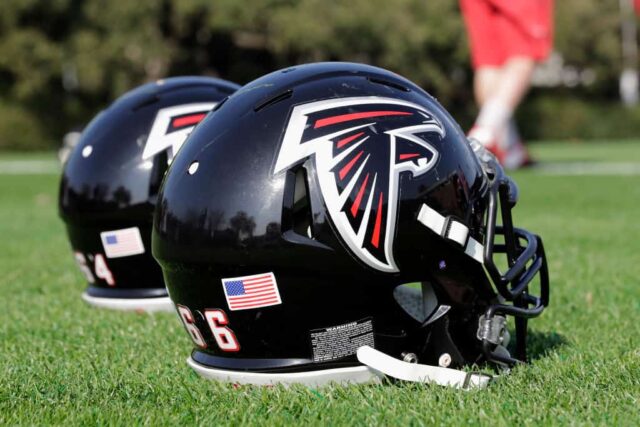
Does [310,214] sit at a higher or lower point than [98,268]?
higher

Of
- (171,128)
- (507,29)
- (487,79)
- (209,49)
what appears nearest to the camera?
(171,128)

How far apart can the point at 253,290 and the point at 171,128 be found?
1.20 metres

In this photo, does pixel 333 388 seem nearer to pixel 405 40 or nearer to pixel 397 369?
pixel 397 369

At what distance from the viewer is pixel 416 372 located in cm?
215

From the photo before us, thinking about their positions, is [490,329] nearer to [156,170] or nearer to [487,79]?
[156,170]

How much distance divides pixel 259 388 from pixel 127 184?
4.09 feet

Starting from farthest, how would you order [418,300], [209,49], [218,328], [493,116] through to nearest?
1. [209,49]
2. [493,116]
3. [418,300]
4. [218,328]

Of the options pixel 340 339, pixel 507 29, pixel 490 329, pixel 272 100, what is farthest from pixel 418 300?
pixel 507 29

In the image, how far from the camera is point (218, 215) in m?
2.11

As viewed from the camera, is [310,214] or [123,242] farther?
[123,242]

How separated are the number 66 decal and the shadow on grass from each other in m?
0.84

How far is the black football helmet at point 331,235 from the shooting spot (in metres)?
2.08

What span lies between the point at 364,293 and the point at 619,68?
111 feet

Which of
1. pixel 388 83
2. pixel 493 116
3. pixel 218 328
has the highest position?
pixel 388 83
